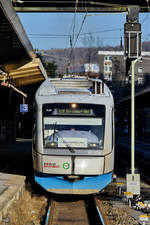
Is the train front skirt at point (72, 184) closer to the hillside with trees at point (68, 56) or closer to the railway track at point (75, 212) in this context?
the railway track at point (75, 212)

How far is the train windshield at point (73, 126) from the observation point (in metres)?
9.14

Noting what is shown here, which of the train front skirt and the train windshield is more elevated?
the train windshield

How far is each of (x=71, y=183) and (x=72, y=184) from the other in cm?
4

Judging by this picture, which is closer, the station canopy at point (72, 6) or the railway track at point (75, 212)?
the railway track at point (75, 212)

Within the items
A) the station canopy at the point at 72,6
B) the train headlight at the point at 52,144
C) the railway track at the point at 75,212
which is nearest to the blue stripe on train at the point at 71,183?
the railway track at the point at 75,212

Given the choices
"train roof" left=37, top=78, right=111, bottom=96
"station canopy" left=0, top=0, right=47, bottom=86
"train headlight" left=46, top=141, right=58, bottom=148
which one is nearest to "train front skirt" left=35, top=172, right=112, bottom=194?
"train headlight" left=46, top=141, right=58, bottom=148

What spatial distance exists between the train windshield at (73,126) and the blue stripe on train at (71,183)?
2.57 ft

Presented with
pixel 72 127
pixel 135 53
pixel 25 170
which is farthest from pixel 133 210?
pixel 25 170

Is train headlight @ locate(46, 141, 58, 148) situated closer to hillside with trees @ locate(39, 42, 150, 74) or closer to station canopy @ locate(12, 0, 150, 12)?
station canopy @ locate(12, 0, 150, 12)

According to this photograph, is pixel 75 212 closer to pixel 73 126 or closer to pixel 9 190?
pixel 9 190

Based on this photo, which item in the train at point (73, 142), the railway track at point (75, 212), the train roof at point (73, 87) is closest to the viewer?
the railway track at point (75, 212)

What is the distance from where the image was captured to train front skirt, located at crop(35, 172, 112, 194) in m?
9.11

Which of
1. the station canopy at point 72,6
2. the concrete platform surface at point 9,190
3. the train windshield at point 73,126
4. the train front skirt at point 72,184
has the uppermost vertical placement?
the station canopy at point 72,6

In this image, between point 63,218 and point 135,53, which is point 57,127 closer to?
point 63,218
